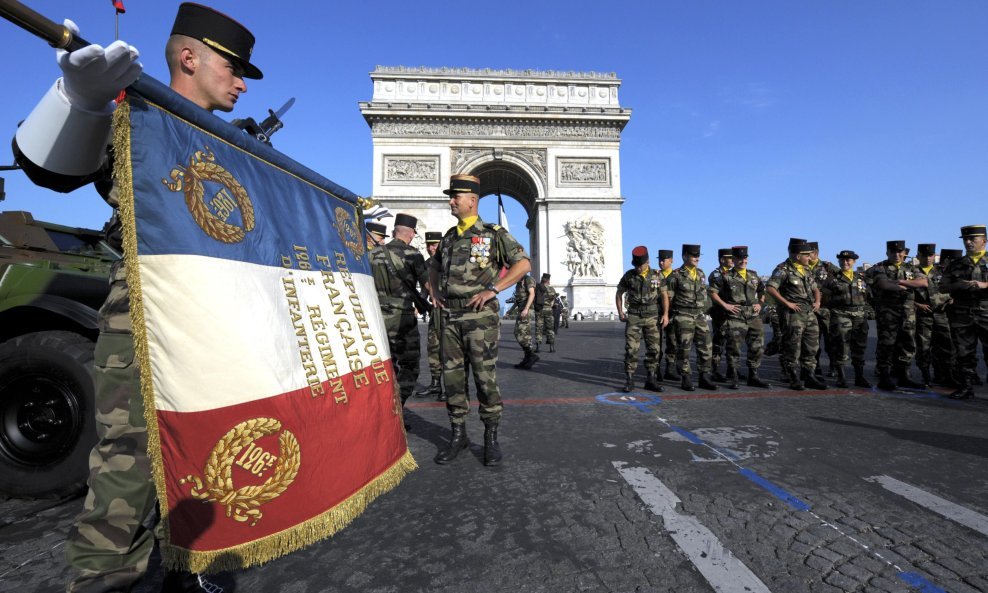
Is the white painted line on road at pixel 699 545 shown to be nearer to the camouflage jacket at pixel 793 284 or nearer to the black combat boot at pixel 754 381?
the black combat boot at pixel 754 381

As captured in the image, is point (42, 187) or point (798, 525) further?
point (798, 525)

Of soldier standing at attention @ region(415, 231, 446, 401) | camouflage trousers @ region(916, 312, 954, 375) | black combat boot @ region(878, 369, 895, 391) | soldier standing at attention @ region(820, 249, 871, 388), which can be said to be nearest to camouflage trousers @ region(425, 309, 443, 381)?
soldier standing at attention @ region(415, 231, 446, 401)

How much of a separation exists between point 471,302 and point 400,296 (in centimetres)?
135

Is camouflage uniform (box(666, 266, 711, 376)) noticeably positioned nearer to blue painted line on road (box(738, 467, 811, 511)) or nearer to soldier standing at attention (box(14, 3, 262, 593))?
blue painted line on road (box(738, 467, 811, 511))

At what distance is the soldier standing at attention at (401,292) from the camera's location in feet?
13.4

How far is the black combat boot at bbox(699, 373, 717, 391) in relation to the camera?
568 centimetres

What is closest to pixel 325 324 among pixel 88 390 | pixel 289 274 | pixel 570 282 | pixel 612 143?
pixel 289 274

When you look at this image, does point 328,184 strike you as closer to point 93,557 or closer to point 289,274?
point 289,274

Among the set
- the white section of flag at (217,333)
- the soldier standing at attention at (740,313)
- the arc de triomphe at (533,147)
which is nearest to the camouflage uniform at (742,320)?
the soldier standing at attention at (740,313)

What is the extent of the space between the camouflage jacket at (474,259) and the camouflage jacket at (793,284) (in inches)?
175

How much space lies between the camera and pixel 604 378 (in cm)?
649

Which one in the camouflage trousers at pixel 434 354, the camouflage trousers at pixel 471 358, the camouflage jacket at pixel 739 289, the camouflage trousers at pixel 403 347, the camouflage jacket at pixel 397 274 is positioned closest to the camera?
the camouflage trousers at pixel 471 358

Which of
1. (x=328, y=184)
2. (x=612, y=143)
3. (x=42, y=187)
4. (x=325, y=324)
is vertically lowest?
(x=325, y=324)

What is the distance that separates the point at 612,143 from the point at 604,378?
2138 centimetres
